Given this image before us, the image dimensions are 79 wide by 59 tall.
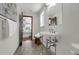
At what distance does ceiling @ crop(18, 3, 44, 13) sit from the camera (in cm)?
122

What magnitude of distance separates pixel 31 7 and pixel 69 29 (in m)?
0.61

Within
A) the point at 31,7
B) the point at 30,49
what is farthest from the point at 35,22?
the point at 30,49

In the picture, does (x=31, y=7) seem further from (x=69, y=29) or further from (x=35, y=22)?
(x=69, y=29)

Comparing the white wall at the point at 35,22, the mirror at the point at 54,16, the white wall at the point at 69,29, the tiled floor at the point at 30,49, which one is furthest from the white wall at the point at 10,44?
the white wall at the point at 69,29

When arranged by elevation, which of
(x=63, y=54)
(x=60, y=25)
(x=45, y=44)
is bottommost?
(x=63, y=54)

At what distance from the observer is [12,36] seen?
127cm

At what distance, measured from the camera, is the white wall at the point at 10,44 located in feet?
3.72

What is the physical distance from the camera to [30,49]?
49.9 inches

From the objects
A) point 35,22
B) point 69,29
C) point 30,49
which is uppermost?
point 35,22

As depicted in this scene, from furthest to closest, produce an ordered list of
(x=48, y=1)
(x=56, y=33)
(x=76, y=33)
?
(x=56, y=33)
(x=48, y=1)
(x=76, y=33)

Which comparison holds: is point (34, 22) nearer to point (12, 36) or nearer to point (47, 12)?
point (47, 12)

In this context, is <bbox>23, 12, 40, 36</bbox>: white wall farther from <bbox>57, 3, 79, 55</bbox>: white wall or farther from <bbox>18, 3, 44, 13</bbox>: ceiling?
<bbox>57, 3, 79, 55</bbox>: white wall

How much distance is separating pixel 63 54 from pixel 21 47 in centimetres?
59

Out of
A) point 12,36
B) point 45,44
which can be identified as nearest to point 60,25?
point 45,44
